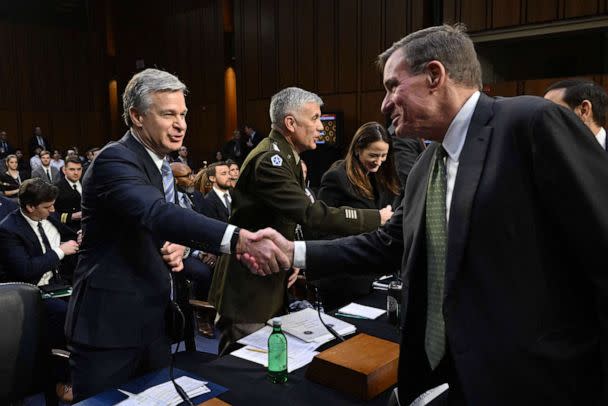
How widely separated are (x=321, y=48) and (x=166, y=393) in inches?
422

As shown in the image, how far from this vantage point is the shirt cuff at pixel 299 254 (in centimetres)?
194

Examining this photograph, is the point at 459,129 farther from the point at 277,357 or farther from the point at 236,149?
the point at 236,149

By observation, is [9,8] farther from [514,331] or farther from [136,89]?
[514,331]

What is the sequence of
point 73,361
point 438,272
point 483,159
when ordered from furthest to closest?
point 73,361, point 438,272, point 483,159

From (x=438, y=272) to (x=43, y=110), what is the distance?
57.1ft

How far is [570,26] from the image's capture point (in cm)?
849

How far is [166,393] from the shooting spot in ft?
5.15

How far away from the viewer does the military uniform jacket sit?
7.77 feet

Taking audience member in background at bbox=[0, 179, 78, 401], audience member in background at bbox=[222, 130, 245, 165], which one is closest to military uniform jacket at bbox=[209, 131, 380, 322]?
→ audience member in background at bbox=[0, 179, 78, 401]

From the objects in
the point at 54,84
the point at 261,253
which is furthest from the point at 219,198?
the point at 54,84

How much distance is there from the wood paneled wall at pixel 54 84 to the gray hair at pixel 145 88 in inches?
624

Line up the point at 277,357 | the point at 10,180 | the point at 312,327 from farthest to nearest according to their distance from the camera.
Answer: the point at 10,180 < the point at 312,327 < the point at 277,357

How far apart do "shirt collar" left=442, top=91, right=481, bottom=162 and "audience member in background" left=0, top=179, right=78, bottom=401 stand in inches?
112

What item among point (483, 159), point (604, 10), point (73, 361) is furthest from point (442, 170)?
point (604, 10)
